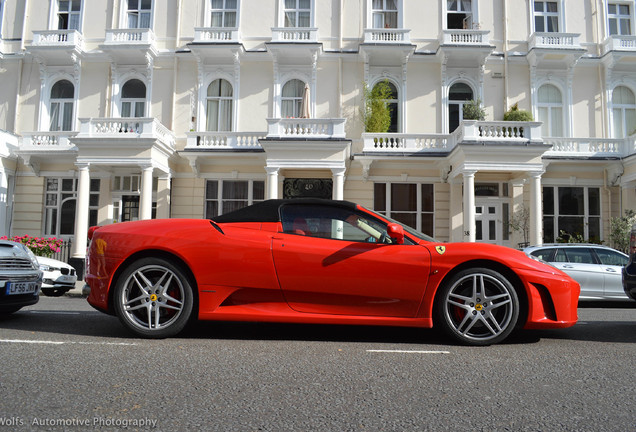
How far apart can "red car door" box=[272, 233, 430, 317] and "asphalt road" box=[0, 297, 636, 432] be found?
388 millimetres

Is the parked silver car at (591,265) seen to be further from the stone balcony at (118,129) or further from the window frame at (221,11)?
the window frame at (221,11)

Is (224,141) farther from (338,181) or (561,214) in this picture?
(561,214)

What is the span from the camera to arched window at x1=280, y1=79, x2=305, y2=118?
19219mm

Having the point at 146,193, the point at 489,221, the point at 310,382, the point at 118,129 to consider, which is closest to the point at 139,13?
the point at 118,129

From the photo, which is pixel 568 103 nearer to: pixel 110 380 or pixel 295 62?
pixel 295 62

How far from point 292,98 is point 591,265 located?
13.3 m

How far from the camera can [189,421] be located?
2.44 meters

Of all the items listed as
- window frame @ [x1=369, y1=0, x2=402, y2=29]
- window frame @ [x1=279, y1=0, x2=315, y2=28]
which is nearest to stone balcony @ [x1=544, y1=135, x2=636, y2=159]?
window frame @ [x1=369, y1=0, x2=402, y2=29]

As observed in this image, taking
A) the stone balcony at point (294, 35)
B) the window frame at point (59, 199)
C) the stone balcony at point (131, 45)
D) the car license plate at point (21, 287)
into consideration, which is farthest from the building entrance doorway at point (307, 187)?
the car license plate at point (21, 287)

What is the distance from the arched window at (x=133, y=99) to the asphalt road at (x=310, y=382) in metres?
16.2

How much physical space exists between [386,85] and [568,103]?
7.68 m

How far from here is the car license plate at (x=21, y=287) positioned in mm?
5367

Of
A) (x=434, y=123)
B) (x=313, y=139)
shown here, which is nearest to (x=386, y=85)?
(x=434, y=123)

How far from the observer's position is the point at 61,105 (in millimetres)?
19641
